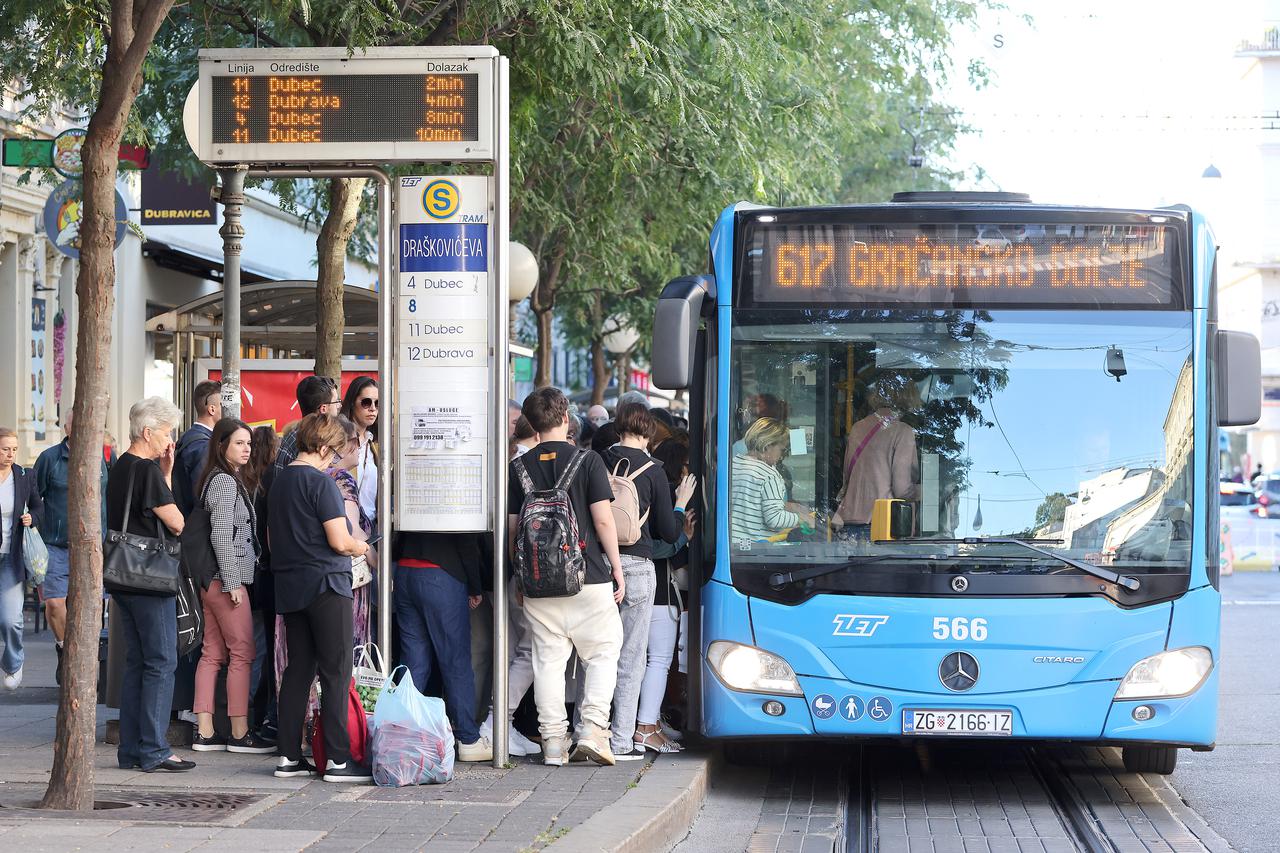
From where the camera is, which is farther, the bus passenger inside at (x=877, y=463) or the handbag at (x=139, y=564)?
the bus passenger inside at (x=877, y=463)

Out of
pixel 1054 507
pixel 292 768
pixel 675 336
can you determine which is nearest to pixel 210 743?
pixel 292 768

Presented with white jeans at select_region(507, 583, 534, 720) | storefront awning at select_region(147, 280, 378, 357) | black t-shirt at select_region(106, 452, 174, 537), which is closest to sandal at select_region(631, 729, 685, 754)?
white jeans at select_region(507, 583, 534, 720)

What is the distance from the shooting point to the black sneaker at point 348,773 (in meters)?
8.16

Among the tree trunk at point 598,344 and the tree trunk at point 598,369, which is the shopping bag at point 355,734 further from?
the tree trunk at point 598,369

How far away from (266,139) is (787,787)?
4093 millimetres

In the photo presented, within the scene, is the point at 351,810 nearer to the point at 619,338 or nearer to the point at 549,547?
the point at 549,547

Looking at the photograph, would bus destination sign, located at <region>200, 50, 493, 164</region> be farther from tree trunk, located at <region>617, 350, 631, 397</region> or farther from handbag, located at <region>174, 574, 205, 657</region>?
tree trunk, located at <region>617, 350, 631, 397</region>

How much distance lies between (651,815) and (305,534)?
197 cm

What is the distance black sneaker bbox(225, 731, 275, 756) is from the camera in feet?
30.1

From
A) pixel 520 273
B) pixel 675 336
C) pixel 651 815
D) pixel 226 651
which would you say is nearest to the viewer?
pixel 651 815

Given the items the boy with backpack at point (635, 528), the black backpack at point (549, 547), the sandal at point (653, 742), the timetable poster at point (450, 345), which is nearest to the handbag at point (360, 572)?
the timetable poster at point (450, 345)

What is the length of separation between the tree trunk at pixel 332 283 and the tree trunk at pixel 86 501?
6383 mm

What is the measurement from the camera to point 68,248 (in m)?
Result: 13.9

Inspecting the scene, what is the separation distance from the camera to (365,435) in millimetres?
9547
